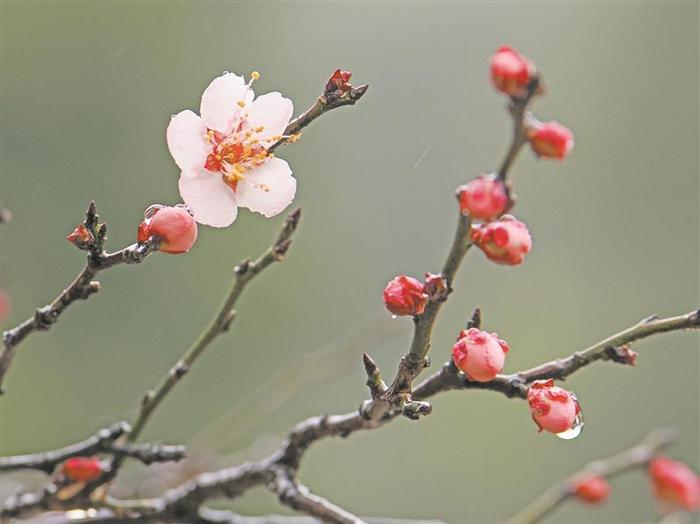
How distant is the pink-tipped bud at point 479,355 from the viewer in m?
0.38

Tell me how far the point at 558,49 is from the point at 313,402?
92 cm

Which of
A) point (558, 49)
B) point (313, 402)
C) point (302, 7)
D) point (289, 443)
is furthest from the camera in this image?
point (558, 49)

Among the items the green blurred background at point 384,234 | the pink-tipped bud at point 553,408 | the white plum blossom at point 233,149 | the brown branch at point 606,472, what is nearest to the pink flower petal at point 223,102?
A: the white plum blossom at point 233,149

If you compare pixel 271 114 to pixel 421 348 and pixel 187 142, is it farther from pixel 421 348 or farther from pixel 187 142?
pixel 421 348

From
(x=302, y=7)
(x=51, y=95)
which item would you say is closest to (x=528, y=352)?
(x=302, y=7)

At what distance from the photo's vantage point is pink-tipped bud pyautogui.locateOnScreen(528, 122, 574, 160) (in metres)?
0.29

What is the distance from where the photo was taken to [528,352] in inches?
66.6

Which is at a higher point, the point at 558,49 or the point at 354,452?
the point at 558,49

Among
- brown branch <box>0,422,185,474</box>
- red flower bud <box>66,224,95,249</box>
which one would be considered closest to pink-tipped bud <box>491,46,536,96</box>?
red flower bud <box>66,224,95,249</box>

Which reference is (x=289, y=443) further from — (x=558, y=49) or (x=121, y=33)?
(x=558, y=49)

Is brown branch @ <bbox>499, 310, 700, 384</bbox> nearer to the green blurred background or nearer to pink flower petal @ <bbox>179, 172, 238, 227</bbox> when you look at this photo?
pink flower petal @ <bbox>179, 172, 238, 227</bbox>

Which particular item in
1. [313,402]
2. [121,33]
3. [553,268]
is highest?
[121,33]

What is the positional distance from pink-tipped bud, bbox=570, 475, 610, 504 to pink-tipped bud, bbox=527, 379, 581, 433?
1.42ft

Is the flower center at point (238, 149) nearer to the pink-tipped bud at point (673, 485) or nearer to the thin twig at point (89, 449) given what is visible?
the thin twig at point (89, 449)
